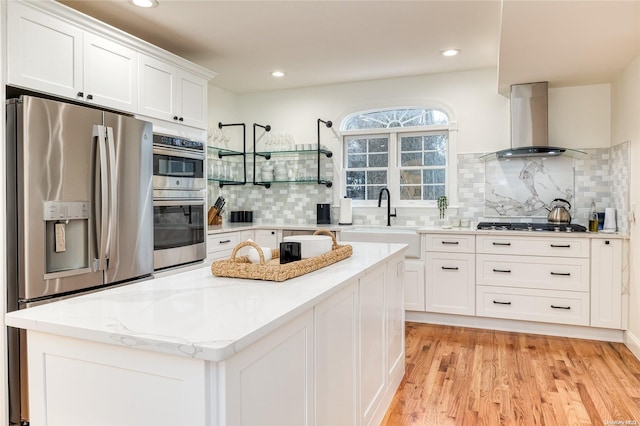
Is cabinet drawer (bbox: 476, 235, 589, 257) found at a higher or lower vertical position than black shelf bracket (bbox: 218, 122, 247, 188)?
lower

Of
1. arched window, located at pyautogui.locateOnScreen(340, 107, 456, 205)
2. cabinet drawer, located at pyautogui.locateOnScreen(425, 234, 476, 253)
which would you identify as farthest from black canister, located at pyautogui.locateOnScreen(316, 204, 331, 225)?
cabinet drawer, located at pyautogui.locateOnScreen(425, 234, 476, 253)

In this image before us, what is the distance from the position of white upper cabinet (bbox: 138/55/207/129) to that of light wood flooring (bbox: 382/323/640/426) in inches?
106

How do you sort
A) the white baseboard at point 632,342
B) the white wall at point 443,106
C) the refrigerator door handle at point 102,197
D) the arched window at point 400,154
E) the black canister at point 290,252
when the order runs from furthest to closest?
the arched window at point 400,154 < the white wall at point 443,106 < the white baseboard at point 632,342 < the refrigerator door handle at point 102,197 < the black canister at point 290,252

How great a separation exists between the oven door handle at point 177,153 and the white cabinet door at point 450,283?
2.35 meters

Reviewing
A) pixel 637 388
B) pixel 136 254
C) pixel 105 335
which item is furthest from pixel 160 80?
pixel 637 388

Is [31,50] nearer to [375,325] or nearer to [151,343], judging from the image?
[151,343]

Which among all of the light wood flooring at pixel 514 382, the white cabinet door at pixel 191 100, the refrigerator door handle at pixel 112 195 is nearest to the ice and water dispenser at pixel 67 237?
the refrigerator door handle at pixel 112 195

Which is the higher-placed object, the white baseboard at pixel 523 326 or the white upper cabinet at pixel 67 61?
the white upper cabinet at pixel 67 61

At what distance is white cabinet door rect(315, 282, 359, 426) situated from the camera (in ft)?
5.06

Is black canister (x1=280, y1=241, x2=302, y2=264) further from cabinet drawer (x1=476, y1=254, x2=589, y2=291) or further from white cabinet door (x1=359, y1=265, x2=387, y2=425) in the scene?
cabinet drawer (x1=476, y1=254, x2=589, y2=291)

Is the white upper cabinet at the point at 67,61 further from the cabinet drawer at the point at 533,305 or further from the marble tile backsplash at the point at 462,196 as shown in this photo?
the cabinet drawer at the point at 533,305

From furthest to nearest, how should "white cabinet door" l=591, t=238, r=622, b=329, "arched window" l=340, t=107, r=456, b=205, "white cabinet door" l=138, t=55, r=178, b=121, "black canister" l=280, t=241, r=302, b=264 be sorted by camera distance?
"arched window" l=340, t=107, r=456, b=205 < "white cabinet door" l=591, t=238, r=622, b=329 < "white cabinet door" l=138, t=55, r=178, b=121 < "black canister" l=280, t=241, r=302, b=264

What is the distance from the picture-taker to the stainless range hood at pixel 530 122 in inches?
163

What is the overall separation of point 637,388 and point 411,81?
11.4 feet
